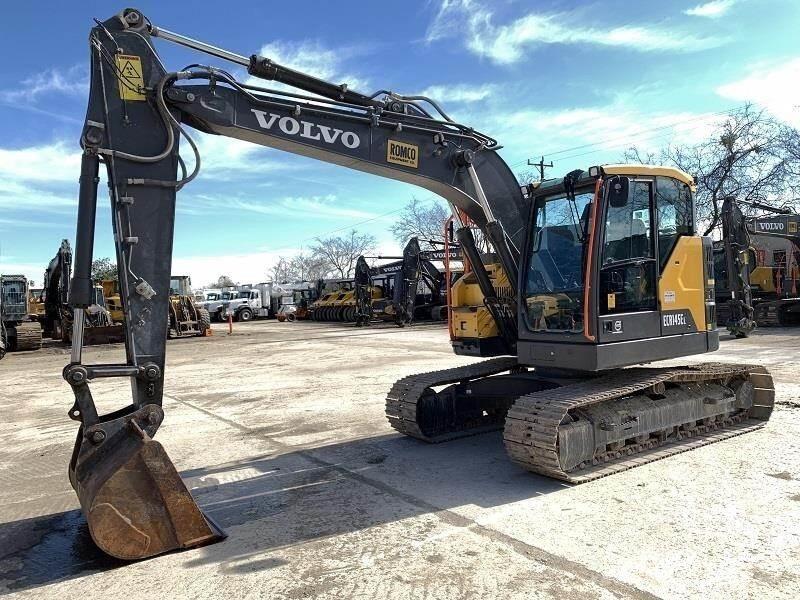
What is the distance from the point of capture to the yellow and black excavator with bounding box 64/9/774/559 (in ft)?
14.4

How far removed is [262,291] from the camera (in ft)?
161

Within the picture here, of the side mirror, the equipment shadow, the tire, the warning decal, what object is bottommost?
the equipment shadow

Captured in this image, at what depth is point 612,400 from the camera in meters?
6.12

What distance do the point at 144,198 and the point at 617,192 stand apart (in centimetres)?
412

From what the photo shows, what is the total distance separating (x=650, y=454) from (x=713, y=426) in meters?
1.44

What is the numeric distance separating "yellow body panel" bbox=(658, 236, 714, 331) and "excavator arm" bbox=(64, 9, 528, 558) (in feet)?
10.8

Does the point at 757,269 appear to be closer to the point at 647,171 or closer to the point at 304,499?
the point at 647,171

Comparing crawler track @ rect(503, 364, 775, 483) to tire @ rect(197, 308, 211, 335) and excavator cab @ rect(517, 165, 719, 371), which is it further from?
tire @ rect(197, 308, 211, 335)

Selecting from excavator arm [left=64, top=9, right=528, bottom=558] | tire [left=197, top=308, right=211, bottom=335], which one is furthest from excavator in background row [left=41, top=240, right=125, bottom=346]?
excavator arm [left=64, top=9, right=528, bottom=558]

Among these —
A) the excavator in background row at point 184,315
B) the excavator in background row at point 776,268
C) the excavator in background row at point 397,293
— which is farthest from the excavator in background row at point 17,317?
the excavator in background row at point 776,268

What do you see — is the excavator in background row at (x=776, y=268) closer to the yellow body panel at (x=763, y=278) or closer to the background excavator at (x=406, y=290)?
the yellow body panel at (x=763, y=278)

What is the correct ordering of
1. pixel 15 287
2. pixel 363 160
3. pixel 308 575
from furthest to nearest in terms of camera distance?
pixel 15 287, pixel 363 160, pixel 308 575

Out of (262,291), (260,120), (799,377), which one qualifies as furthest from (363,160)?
(262,291)

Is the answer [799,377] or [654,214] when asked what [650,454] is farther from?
[799,377]
